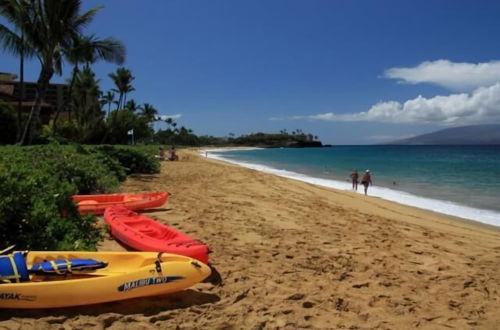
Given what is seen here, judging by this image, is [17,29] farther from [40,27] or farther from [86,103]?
[86,103]

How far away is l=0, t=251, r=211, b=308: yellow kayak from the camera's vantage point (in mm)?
3238

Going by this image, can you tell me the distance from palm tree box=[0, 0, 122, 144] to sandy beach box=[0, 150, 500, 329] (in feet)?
33.3

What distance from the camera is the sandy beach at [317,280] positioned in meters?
3.44

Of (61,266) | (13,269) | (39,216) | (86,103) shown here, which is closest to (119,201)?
(39,216)

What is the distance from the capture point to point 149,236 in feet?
17.0

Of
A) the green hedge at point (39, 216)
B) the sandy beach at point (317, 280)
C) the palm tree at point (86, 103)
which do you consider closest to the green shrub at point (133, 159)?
the sandy beach at point (317, 280)

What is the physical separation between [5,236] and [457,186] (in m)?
19.9

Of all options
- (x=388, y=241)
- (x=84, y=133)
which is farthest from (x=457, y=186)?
(x=84, y=133)

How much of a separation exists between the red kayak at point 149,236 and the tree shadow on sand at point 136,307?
1.66 feet

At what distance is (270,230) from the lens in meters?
6.75

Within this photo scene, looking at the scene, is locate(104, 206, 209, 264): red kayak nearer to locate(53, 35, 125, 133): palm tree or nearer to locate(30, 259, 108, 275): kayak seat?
locate(30, 259, 108, 275): kayak seat

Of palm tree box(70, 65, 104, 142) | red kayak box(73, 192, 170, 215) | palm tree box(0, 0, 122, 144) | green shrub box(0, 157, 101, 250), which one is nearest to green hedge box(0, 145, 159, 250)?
green shrub box(0, 157, 101, 250)

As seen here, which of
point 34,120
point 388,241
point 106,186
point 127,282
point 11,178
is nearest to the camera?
point 127,282

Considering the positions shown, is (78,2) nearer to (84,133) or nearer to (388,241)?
(388,241)
